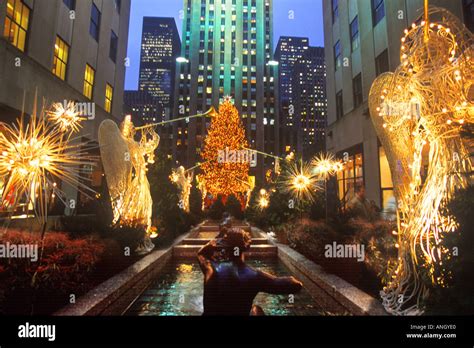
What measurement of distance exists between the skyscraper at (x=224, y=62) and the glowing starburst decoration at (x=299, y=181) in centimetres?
5306

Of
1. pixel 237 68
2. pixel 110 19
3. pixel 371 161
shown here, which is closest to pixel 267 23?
pixel 237 68

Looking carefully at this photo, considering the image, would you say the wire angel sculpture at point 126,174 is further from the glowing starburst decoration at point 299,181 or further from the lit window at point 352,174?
the lit window at point 352,174

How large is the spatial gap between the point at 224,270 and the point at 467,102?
4.15 meters

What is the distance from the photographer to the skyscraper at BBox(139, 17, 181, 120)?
159 metres

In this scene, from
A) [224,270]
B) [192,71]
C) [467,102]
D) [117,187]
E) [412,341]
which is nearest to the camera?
[224,270]

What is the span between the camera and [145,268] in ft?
21.8

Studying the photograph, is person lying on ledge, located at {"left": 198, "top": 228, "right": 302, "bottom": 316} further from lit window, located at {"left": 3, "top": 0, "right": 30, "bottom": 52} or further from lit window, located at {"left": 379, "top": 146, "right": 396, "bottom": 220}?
lit window, located at {"left": 3, "top": 0, "right": 30, "bottom": 52}

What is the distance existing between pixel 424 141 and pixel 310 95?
15689cm

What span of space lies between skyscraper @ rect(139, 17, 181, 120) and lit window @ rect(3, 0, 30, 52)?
153 m

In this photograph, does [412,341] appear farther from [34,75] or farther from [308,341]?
[34,75]

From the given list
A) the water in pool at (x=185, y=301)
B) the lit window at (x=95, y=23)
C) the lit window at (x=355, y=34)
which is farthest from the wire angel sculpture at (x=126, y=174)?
the lit window at (x=355, y=34)

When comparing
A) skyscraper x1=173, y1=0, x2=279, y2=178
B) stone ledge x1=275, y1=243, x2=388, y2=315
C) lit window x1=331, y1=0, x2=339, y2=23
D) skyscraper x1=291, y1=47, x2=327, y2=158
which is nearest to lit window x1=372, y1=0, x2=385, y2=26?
lit window x1=331, y1=0, x2=339, y2=23

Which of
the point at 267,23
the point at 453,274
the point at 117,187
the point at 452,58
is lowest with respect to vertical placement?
the point at 453,274

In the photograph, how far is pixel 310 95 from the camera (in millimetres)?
148875
